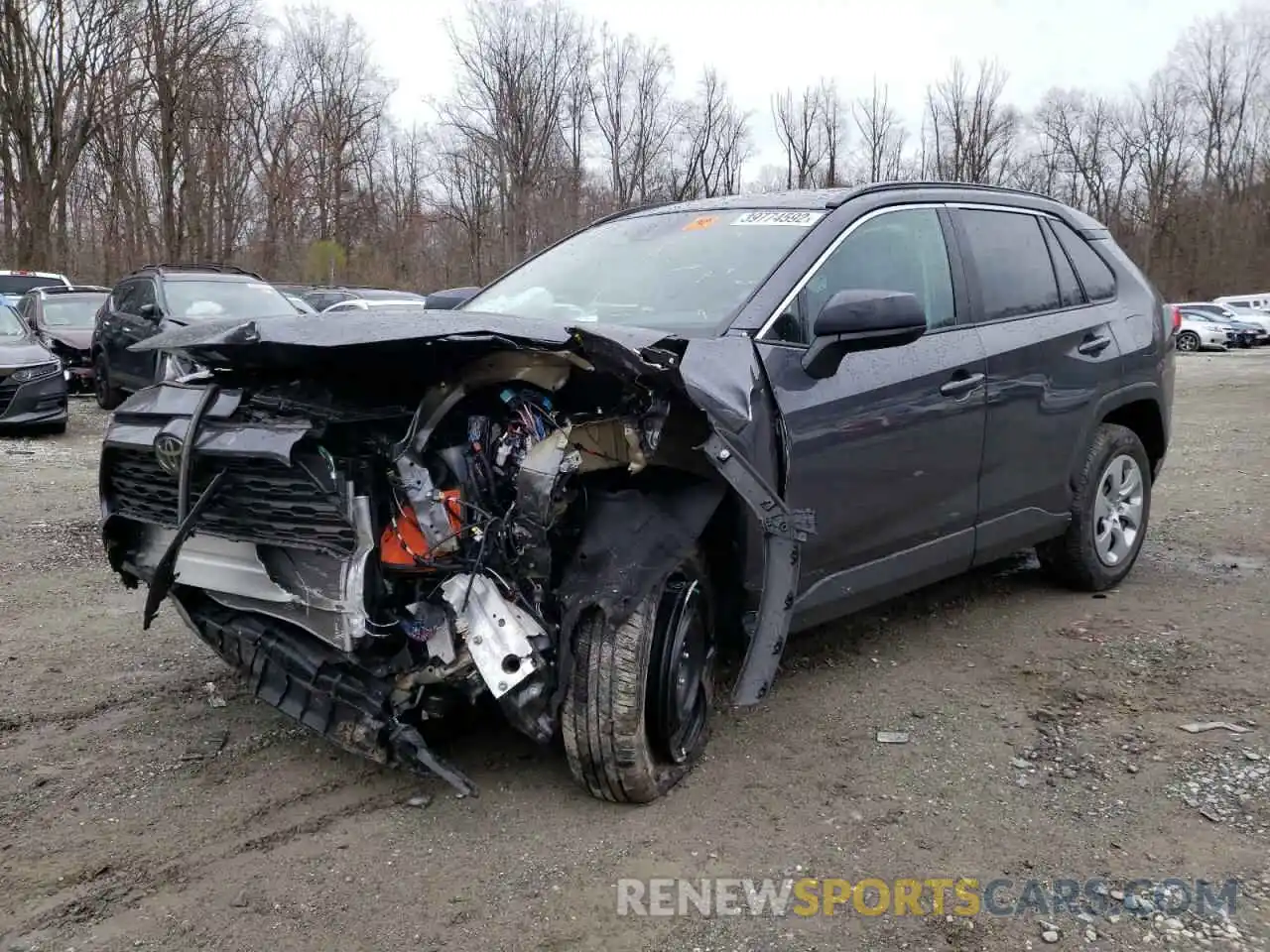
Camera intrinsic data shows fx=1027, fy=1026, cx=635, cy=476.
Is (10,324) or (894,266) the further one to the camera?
(10,324)

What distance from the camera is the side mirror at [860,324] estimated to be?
3.16 m

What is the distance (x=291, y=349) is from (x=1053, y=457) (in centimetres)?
333

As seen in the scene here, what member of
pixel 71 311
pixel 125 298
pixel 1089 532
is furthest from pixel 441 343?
pixel 71 311

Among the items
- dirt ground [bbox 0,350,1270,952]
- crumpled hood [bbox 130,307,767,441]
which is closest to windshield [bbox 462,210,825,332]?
crumpled hood [bbox 130,307,767,441]

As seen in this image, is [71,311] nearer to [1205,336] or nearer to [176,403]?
[176,403]

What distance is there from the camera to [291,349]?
268 centimetres

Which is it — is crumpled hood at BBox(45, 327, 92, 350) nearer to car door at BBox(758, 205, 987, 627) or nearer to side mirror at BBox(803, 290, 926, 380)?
car door at BBox(758, 205, 987, 627)

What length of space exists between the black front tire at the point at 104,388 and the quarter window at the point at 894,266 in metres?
11.7

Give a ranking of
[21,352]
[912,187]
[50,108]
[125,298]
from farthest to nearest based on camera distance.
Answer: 1. [50,108]
2. [125,298]
3. [21,352]
4. [912,187]

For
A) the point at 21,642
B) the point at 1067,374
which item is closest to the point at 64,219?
the point at 21,642

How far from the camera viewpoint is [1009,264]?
4.46 metres

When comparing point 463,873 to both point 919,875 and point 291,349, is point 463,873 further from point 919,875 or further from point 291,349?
point 291,349

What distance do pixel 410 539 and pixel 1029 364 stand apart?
279 cm

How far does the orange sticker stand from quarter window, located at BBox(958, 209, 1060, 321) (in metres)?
1.10
